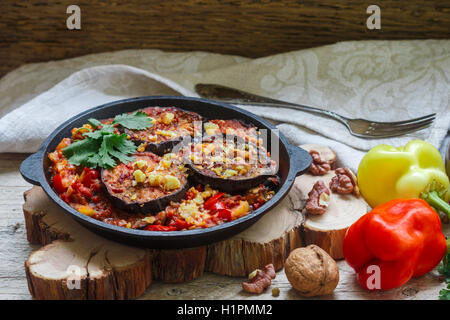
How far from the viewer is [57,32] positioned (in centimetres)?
506

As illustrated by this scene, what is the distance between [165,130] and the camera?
3.80m

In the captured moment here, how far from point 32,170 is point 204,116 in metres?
1.26

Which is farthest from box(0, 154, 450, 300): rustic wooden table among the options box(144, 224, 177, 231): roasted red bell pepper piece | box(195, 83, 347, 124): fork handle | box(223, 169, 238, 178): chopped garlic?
box(195, 83, 347, 124): fork handle

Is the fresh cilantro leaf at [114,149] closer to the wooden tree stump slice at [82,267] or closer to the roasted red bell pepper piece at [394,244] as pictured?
the wooden tree stump slice at [82,267]

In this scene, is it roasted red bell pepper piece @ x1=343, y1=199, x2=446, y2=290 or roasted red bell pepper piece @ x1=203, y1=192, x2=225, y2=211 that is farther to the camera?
roasted red bell pepper piece @ x1=203, y1=192, x2=225, y2=211

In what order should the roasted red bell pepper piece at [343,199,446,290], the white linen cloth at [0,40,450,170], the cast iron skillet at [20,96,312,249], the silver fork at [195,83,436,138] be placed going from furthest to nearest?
the white linen cloth at [0,40,450,170] → the silver fork at [195,83,436,138] → the roasted red bell pepper piece at [343,199,446,290] → the cast iron skillet at [20,96,312,249]

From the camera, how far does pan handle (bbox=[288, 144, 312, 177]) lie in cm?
345

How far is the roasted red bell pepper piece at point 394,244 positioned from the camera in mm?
3107

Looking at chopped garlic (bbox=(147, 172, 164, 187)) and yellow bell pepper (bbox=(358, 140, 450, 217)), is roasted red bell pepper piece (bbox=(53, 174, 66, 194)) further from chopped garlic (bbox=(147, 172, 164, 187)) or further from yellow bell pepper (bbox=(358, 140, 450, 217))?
yellow bell pepper (bbox=(358, 140, 450, 217))

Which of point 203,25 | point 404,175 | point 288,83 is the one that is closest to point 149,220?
point 404,175

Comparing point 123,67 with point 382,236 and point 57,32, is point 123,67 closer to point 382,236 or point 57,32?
point 57,32

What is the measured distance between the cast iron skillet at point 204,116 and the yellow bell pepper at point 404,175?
476 mm

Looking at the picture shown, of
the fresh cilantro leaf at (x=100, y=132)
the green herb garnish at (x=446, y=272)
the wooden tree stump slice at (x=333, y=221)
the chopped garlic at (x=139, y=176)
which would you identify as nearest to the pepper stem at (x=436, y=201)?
the green herb garnish at (x=446, y=272)

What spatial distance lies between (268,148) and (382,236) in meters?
0.94
